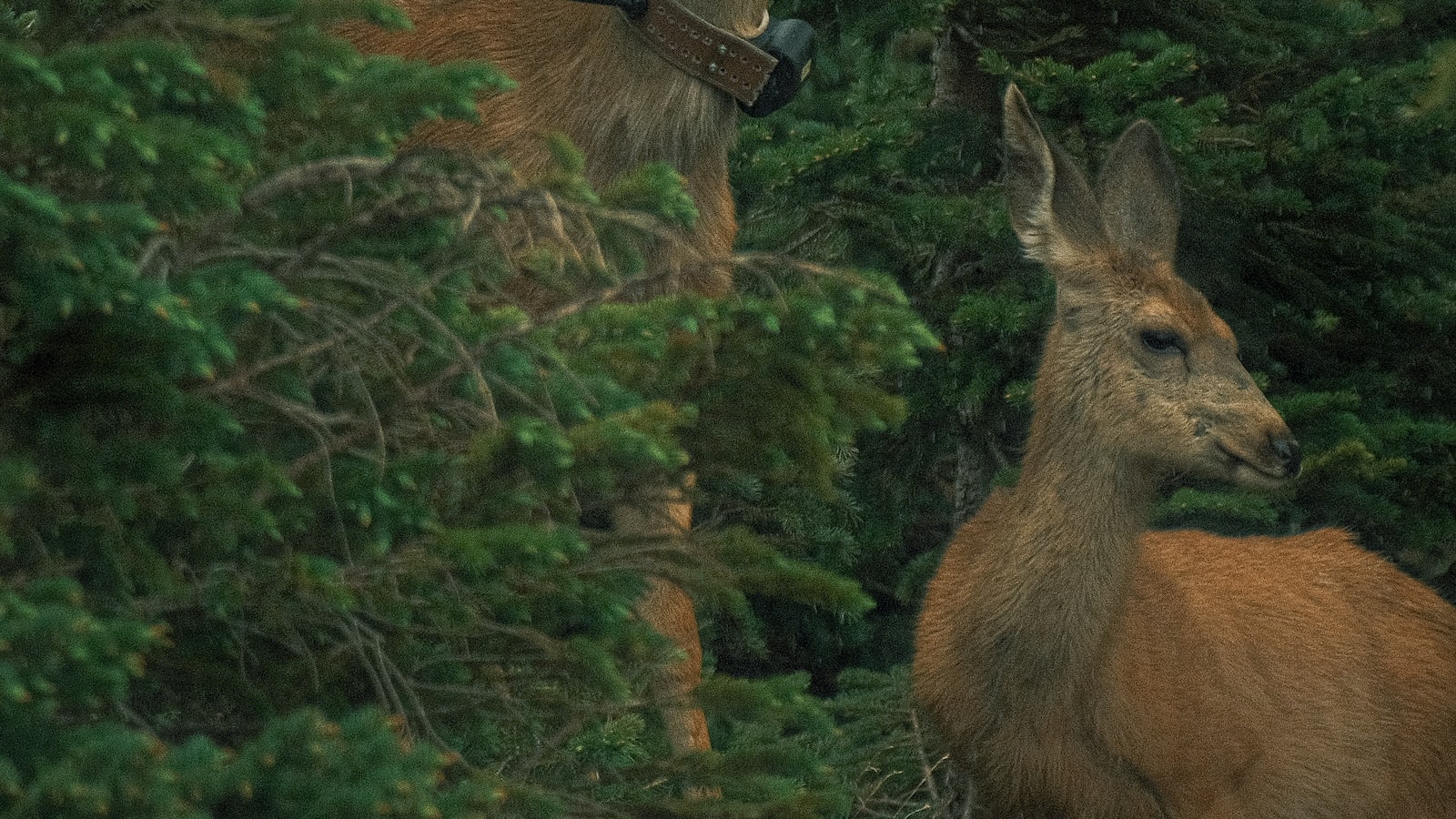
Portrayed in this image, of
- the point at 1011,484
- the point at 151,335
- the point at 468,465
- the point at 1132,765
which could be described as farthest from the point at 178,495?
the point at 1011,484

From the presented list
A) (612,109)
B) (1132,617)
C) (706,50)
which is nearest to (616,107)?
(612,109)

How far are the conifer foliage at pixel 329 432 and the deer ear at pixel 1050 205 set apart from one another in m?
1.90

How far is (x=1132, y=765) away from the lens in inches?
225

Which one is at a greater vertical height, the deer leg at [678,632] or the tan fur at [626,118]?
the tan fur at [626,118]

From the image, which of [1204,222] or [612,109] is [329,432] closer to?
[612,109]

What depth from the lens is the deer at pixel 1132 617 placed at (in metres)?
5.73

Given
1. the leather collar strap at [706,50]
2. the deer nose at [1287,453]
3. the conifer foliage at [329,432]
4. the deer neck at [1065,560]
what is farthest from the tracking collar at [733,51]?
the deer nose at [1287,453]

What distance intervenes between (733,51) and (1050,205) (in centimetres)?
108

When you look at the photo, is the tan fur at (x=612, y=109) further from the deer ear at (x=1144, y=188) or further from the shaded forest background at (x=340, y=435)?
the deer ear at (x=1144, y=188)

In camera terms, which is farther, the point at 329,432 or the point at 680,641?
the point at 680,641

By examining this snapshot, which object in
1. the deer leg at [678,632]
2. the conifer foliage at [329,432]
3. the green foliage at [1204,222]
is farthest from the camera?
the green foliage at [1204,222]

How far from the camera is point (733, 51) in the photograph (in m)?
5.84

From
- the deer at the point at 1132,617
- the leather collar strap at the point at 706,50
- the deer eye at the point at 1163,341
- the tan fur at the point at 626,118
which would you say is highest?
the leather collar strap at the point at 706,50

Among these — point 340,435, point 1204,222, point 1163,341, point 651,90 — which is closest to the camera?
point 340,435
